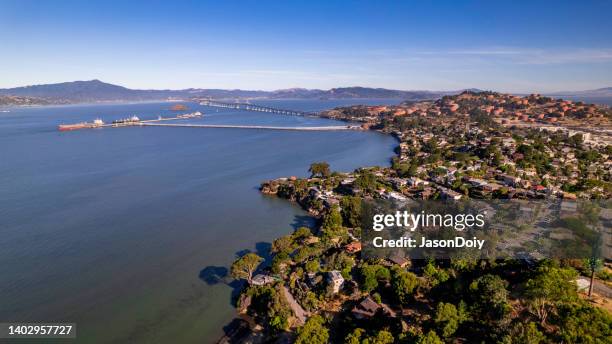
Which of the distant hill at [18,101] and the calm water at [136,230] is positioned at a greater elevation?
the distant hill at [18,101]

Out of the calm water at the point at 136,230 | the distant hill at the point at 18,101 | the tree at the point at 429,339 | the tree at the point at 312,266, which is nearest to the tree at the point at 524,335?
the tree at the point at 429,339

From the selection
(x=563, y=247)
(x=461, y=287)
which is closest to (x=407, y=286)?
(x=461, y=287)

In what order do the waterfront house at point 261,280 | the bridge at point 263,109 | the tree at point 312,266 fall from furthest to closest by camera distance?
the bridge at point 263,109 → the tree at point 312,266 → the waterfront house at point 261,280

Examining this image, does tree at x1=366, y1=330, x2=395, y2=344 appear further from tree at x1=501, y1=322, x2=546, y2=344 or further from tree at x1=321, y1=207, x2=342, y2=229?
tree at x1=321, y1=207, x2=342, y2=229

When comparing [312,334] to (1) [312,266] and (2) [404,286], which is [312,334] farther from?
(1) [312,266]

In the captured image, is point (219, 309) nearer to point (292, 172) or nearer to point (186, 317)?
point (186, 317)

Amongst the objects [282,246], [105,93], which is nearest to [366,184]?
[282,246]

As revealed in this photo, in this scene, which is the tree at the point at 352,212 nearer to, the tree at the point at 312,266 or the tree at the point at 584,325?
the tree at the point at 312,266
